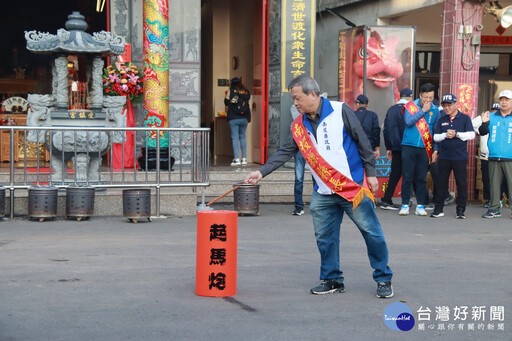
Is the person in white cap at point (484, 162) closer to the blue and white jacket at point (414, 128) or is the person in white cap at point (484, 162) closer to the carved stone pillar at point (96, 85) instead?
the blue and white jacket at point (414, 128)

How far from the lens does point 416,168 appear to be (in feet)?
40.5

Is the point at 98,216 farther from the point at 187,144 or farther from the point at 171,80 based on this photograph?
the point at 171,80

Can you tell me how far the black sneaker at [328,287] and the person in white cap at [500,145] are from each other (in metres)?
6.35

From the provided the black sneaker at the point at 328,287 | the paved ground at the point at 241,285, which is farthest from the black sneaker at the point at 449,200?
the black sneaker at the point at 328,287

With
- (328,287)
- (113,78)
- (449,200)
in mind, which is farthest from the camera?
(113,78)

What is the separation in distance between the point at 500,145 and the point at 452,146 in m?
0.73

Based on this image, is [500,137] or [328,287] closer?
[328,287]

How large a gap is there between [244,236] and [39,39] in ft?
15.1

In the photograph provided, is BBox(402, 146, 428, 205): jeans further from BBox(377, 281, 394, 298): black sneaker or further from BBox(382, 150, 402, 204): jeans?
BBox(377, 281, 394, 298): black sneaker

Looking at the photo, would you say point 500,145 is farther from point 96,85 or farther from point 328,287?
point 328,287

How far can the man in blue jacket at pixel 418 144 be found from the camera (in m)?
12.1

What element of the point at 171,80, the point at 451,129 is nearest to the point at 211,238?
the point at 451,129

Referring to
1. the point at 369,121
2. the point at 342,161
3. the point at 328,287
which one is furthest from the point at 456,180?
the point at 342,161

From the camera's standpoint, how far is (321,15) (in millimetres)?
21297
